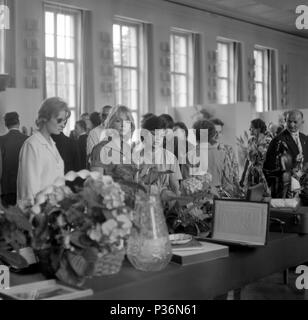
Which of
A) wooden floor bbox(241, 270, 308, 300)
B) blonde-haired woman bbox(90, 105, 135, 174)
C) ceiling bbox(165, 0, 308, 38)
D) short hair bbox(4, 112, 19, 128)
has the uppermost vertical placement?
ceiling bbox(165, 0, 308, 38)

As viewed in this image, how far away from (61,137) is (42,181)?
4.55 ft

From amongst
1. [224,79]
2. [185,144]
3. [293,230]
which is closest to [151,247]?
[293,230]

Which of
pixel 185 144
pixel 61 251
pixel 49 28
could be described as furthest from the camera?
pixel 49 28

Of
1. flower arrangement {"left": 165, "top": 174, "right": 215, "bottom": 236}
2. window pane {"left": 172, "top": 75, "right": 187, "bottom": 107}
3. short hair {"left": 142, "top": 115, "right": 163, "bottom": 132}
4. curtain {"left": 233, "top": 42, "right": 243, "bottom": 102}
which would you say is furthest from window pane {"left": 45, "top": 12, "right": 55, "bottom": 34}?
flower arrangement {"left": 165, "top": 174, "right": 215, "bottom": 236}

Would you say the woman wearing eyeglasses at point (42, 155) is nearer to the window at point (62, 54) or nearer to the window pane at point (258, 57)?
the window at point (62, 54)

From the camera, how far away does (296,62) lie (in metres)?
18.4

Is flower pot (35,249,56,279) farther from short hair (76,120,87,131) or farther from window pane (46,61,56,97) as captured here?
window pane (46,61,56,97)

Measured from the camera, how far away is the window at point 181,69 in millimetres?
13773

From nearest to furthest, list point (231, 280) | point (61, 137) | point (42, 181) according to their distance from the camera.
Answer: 1. point (231, 280)
2. point (42, 181)
3. point (61, 137)

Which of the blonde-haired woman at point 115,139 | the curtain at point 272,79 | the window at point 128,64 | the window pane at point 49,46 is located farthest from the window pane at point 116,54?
the blonde-haired woman at point 115,139

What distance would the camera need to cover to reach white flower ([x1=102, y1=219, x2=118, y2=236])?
1761 millimetres

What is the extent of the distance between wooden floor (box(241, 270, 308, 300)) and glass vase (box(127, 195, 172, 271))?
271 centimetres

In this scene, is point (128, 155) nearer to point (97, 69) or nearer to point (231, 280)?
point (231, 280)

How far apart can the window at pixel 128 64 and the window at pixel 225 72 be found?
3112mm
